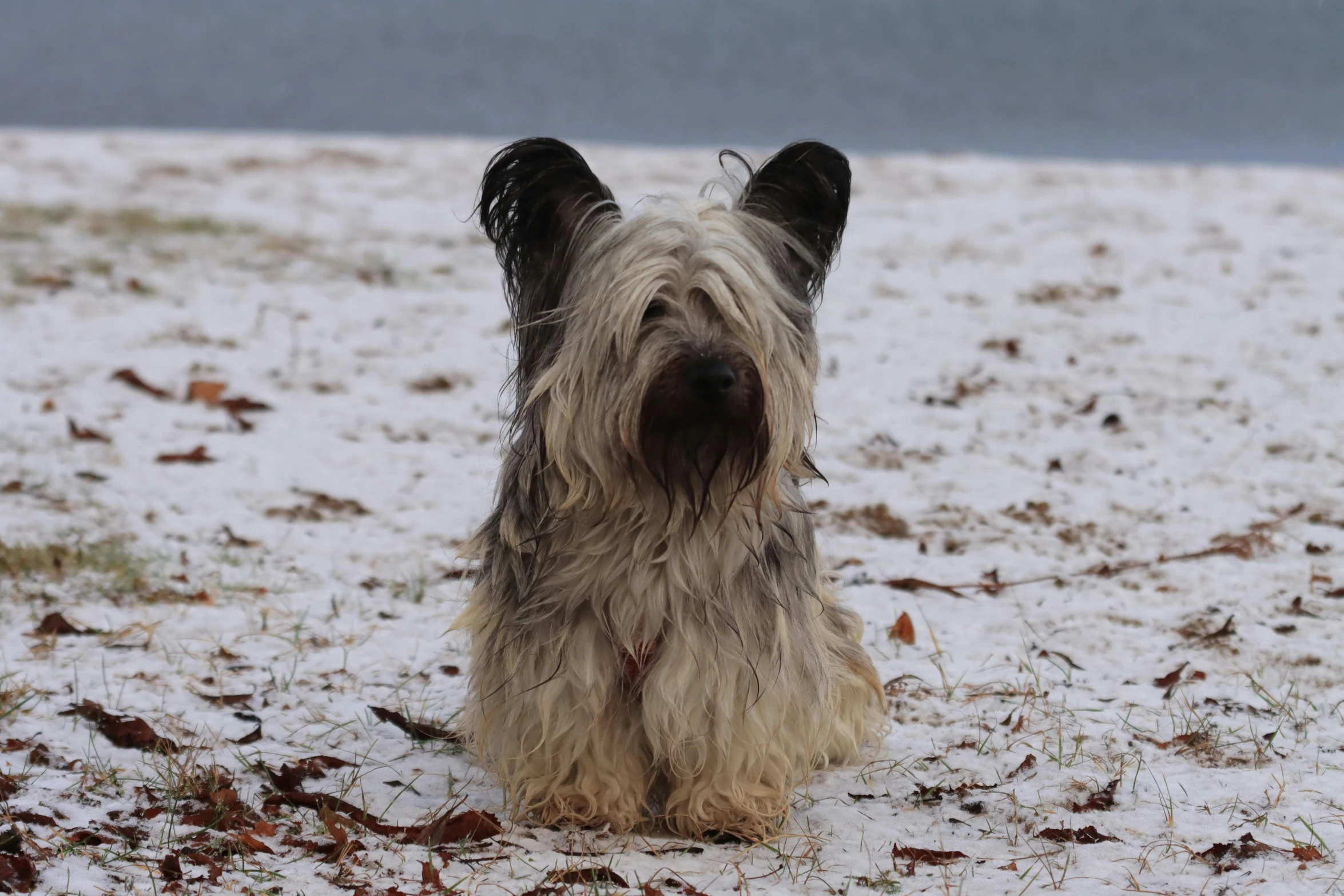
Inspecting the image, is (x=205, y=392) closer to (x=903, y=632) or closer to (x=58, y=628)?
(x=58, y=628)

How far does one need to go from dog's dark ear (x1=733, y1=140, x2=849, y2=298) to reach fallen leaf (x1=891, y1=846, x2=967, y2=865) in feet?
4.86

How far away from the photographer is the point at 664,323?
338 centimetres

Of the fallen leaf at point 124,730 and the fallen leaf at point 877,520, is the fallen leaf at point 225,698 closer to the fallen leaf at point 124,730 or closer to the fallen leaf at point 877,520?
the fallen leaf at point 124,730

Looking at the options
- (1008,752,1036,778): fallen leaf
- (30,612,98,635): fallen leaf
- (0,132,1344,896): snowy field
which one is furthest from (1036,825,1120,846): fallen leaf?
(30,612,98,635): fallen leaf

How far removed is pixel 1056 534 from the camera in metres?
6.15

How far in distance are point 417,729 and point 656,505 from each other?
Answer: 139 cm

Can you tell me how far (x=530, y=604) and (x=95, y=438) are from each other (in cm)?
427

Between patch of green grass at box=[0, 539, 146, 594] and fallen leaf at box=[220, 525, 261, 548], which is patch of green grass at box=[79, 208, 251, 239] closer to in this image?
fallen leaf at box=[220, 525, 261, 548]

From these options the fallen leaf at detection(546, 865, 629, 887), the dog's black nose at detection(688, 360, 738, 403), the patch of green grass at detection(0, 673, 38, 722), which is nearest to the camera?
the dog's black nose at detection(688, 360, 738, 403)

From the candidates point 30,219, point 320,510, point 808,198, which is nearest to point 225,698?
point 320,510

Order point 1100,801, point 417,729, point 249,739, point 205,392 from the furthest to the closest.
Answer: point 205,392 → point 417,729 → point 249,739 → point 1100,801

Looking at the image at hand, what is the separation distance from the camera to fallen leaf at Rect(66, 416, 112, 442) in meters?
7.00

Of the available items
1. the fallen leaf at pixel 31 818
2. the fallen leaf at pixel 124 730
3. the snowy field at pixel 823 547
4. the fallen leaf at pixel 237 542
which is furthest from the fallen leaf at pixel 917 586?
the fallen leaf at pixel 31 818

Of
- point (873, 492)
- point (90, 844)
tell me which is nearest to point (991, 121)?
point (873, 492)
